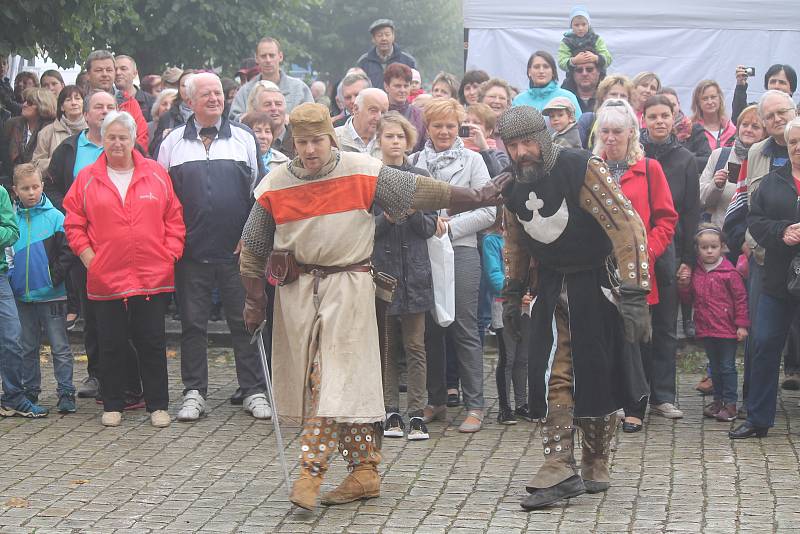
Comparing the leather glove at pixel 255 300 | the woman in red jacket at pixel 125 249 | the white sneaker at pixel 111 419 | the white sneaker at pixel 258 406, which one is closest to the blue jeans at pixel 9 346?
the woman in red jacket at pixel 125 249

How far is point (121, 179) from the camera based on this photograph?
346 inches

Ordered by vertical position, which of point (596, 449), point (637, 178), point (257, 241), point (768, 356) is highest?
point (637, 178)

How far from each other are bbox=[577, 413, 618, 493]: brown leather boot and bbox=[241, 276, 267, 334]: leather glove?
1731 mm

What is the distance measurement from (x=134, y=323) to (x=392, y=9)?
4145 cm

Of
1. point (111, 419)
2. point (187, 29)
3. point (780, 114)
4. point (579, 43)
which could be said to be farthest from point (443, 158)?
point (187, 29)

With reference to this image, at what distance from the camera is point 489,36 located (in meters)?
14.1

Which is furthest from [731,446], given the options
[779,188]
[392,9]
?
[392,9]

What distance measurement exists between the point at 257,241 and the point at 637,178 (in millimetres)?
2754

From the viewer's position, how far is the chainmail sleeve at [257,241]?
22.4ft

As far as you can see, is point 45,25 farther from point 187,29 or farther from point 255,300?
point 187,29

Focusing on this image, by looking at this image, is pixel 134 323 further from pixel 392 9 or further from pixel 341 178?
pixel 392 9

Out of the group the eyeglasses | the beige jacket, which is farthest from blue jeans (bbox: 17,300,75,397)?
the eyeglasses

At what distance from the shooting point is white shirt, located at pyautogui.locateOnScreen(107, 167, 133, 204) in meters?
8.76

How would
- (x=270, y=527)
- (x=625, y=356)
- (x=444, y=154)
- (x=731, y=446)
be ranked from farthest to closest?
(x=444, y=154), (x=731, y=446), (x=625, y=356), (x=270, y=527)
